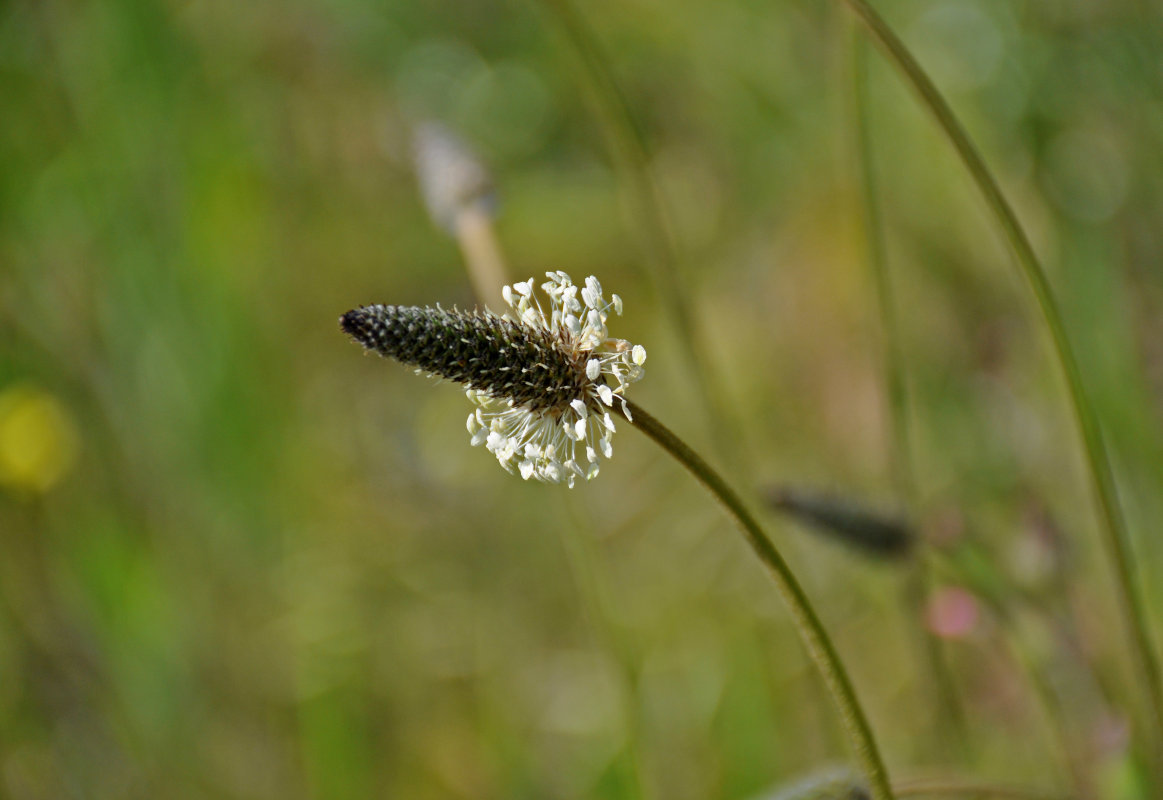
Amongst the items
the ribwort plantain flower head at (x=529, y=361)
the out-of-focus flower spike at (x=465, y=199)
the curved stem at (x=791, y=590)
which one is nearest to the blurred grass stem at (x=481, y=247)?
the out-of-focus flower spike at (x=465, y=199)

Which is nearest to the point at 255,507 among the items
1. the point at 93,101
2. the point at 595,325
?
the point at 93,101

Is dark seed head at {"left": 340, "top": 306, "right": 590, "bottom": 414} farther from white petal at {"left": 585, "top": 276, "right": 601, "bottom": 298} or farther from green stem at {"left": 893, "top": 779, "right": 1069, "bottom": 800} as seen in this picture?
green stem at {"left": 893, "top": 779, "right": 1069, "bottom": 800}

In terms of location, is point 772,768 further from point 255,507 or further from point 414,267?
point 414,267

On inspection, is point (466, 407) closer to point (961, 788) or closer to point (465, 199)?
point (465, 199)

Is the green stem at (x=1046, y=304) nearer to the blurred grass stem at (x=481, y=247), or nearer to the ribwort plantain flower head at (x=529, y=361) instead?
the ribwort plantain flower head at (x=529, y=361)

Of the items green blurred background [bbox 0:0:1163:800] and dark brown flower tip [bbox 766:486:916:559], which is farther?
green blurred background [bbox 0:0:1163:800]

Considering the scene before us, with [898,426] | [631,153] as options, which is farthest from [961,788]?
[631,153]

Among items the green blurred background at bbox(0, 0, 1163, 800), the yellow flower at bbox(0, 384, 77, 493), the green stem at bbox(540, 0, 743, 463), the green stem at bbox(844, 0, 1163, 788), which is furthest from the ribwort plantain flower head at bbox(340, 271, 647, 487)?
the yellow flower at bbox(0, 384, 77, 493)
